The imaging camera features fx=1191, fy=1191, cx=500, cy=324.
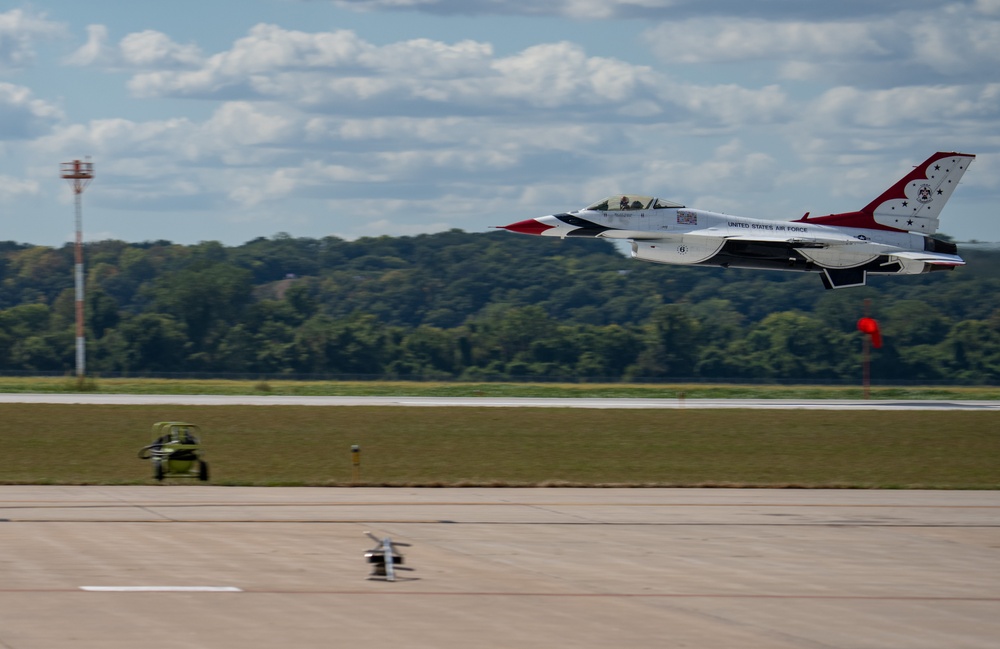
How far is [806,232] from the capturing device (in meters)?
49.6

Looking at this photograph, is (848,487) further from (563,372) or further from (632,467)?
(563,372)

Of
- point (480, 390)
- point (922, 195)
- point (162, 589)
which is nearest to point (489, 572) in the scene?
point (162, 589)

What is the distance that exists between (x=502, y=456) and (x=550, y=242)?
381ft

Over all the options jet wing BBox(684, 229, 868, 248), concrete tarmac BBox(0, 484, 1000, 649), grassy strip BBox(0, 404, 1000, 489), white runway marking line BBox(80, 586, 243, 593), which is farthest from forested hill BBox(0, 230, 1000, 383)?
white runway marking line BBox(80, 586, 243, 593)

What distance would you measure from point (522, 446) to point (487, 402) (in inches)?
549

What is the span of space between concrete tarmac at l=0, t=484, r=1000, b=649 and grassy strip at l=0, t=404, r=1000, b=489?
14.6 feet

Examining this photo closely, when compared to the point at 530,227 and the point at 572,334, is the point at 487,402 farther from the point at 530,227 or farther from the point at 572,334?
the point at 572,334

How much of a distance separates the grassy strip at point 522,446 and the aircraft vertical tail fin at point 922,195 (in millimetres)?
10157

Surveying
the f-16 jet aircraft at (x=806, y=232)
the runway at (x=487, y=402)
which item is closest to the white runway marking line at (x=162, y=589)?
the runway at (x=487, y=402)

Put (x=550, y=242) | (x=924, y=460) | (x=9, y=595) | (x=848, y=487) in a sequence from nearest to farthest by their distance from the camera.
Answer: (x=9, y=595)
(x=848, y=487)
(x=924, y=460)
(x=550, y=242)

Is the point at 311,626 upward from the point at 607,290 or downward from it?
downward

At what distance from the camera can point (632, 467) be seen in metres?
29.5

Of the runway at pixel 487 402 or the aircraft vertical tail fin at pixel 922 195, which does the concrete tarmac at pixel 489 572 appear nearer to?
the runway at pixel 487 402

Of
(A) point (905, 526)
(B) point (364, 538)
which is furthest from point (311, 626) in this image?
(A) point (905, 526)
